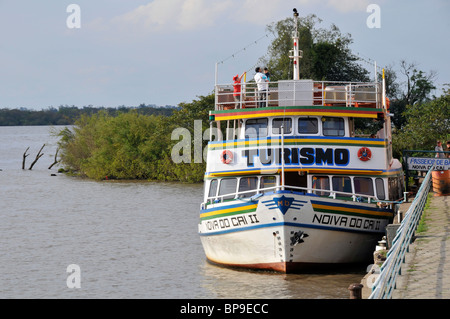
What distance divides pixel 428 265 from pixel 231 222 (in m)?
7.06

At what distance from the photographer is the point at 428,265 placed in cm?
1620

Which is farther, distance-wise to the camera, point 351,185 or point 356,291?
point 351,185

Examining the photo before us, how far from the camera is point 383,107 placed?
2606 centimetres

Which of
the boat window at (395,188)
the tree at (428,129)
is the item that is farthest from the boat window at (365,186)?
the tree at (428,129)

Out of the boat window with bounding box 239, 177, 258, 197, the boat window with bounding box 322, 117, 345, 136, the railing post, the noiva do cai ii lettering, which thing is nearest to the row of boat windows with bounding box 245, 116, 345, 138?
the boat window with bounding box 322, 117, 345, 136

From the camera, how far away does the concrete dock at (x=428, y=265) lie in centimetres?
1405

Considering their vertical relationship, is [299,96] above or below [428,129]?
above

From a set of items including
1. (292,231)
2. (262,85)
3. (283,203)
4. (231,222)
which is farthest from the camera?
(262,85)

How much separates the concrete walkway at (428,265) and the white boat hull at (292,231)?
1976mm

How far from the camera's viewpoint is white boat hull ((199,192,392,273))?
820 inches

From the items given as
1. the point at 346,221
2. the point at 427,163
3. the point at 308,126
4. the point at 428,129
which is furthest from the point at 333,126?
the point at 428,129

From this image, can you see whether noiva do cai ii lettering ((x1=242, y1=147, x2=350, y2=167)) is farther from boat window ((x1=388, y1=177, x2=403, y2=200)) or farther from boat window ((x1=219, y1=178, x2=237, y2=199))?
boat window ((x1=388, y1=177, x2=403, y2=200))

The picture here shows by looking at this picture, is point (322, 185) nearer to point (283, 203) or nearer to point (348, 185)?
point (348, 185)

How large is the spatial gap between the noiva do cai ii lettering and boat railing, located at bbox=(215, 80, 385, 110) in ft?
5.66
